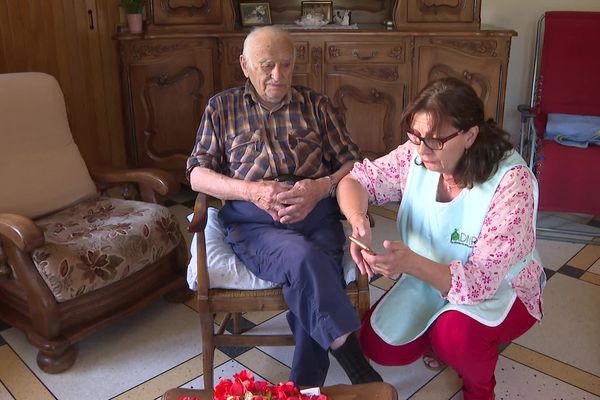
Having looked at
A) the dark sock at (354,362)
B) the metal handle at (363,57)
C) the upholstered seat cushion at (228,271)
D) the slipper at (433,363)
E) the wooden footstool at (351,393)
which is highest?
the metal handle at (363,57)

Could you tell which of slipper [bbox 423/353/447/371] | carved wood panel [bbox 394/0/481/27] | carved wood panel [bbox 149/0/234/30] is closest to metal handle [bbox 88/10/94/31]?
carved wood panel [bbox 149/0/234/30]

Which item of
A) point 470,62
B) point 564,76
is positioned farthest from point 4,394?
point 564,76

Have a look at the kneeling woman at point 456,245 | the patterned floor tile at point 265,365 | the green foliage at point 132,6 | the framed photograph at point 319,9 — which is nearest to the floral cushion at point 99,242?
the patterned floor tile at point 265,365

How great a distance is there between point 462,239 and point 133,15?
2346 mm

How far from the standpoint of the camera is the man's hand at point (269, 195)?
6.42 feet

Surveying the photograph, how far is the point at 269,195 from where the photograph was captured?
77.0 inches

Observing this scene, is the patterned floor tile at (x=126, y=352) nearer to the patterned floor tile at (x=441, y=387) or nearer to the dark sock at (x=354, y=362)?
the dark sock at (x=354, y=362)

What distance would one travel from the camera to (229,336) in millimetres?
1956

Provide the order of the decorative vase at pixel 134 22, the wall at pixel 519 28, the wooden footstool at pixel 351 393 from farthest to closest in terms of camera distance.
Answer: the wall at pixel 519 28 < the decorative vase at pixel 134 22 < the wooden footstool at pixel 351 393

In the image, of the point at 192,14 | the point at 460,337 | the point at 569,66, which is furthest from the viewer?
the point at 192,14

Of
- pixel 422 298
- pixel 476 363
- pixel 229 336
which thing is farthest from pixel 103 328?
pixel 476 363

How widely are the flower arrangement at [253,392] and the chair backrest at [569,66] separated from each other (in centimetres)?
245

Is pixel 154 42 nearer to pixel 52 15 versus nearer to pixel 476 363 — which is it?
pixel 52 15

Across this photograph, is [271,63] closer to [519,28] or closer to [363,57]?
[363,57]
